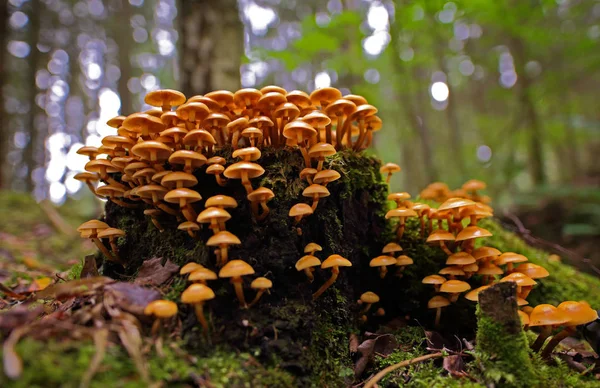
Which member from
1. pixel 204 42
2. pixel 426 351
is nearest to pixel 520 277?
pixel 426 351

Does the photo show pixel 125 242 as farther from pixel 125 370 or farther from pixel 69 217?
pixel 69 217

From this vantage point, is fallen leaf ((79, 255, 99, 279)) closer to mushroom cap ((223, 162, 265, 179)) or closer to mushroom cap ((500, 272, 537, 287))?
mushroom cap ((223, 162, 265, 179))

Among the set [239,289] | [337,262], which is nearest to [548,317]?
[337,262]

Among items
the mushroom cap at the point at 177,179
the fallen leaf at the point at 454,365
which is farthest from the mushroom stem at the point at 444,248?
the mushroom cap at the point at 177,179

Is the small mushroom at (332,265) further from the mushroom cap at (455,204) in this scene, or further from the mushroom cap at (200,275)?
→ the mushroom cap at (455,204)

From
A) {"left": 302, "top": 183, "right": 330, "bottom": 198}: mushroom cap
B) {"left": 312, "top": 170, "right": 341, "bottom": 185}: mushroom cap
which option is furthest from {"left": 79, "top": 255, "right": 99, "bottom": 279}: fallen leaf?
{"left": 312, "top": 170, "right": 341, "bottom": 185}: mushroom cap
